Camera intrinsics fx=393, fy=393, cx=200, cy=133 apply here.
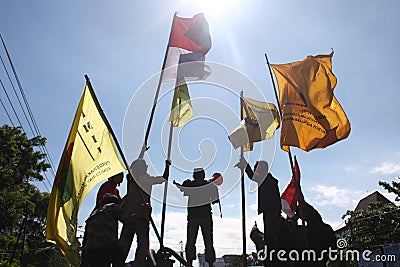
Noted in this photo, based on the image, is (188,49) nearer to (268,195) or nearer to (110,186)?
(110,186)

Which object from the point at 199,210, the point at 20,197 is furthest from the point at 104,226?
the point at 20,197

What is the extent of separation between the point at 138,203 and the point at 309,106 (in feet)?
12.6

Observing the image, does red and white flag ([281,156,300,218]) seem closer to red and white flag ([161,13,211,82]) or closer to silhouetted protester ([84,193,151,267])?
red and white flag ([161,13,211,82])

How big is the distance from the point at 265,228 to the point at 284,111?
2.52 metres

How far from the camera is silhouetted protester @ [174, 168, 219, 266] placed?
737 centimetres

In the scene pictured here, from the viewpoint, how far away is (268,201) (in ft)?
21.4

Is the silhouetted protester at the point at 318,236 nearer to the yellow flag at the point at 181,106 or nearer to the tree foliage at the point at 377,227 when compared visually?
the yellow flag at the point at 181,106

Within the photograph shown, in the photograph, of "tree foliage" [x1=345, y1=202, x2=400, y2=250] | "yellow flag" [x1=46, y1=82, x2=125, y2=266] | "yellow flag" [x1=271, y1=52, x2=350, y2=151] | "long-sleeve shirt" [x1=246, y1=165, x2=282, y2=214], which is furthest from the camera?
"tree foliage" [x1=345, y1=202, x2=400, y2=250]

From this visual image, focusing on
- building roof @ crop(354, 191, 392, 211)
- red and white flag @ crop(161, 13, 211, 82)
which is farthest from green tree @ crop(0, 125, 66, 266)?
building roof @ crop(354, 191, 392, 211)

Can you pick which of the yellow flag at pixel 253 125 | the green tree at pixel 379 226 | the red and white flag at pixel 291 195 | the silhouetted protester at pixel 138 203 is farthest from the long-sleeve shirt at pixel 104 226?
the green tree at pixel 379 226

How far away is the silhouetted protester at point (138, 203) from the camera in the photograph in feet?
21.8

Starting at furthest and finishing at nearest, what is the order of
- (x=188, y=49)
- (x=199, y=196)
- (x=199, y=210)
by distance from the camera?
1. (x=188, y=49)
2. (x=199, y=196)
3. (x=199, y=210)

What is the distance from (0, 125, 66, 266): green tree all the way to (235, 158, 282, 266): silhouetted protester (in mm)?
23280

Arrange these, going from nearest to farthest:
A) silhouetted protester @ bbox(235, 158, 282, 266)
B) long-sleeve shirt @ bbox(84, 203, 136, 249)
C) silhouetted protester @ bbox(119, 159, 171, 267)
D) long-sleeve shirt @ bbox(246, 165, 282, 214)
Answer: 1. long-sleeve shirt @ bbox(84, 203, 136, 249)
2. silhouetted protester @ bbox(235, 158, 282, 266)
3. long-sleeve shirt @ bbox(246, 165, 282, 214)
4. silhouetted protester @ bbox(119, 159, 171, 267)
